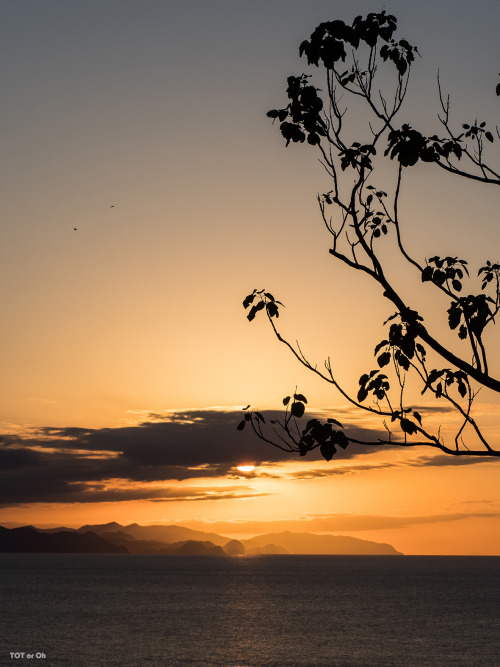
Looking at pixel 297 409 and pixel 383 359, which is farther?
pixel 383 359

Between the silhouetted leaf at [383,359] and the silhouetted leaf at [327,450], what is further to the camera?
the silhouetted leaf at [383,359]

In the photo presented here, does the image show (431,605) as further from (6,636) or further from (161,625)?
(6,636)

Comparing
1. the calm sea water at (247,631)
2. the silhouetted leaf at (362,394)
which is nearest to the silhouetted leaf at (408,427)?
the silhouetted leaf at (362,394)

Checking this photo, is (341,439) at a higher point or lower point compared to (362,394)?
lower

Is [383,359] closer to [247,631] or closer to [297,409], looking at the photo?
[297,409]

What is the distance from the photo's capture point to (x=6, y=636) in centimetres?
11900

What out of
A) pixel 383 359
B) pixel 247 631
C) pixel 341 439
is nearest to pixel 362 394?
pixel 383 359

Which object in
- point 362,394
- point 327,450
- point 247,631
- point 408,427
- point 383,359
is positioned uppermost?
point 383,359

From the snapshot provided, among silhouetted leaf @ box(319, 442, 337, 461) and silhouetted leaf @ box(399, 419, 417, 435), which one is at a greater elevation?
silhouetted leaf @ box(399, 419, 417, 435)

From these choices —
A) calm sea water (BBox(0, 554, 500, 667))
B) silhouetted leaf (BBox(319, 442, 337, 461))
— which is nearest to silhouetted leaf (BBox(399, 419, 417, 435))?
silhouetted leaf (BBox(319, 442, 337, 461))

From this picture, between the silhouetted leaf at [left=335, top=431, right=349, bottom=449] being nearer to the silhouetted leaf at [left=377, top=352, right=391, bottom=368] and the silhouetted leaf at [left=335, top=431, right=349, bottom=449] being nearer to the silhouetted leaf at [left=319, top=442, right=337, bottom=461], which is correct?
the silhouetted leaf at [left=319, top=442, right=337, bottom=461]

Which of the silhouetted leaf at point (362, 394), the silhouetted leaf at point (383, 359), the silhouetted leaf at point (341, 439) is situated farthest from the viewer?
the silhouetted leaf at point (383, 359)

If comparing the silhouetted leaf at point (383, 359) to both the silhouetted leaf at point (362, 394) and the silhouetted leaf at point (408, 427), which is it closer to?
the silhouetted leaf at point (362, 394)

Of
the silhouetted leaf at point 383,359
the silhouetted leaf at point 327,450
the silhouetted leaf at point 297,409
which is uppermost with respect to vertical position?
the silhouetted leaf at point 383,359
